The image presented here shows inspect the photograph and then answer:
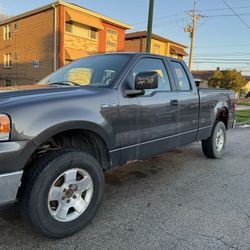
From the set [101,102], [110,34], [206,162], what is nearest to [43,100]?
[101,102]

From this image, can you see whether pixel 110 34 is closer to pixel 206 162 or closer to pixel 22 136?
pixel 206 162

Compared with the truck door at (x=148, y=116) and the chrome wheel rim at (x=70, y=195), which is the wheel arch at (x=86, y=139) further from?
the chrome wheel rim at (x=70, y=195)

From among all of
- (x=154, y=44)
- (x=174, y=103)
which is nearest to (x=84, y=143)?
(x=174, y=103)

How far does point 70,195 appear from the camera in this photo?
2.80m

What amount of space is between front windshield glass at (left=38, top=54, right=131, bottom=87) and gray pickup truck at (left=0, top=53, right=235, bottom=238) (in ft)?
0.04

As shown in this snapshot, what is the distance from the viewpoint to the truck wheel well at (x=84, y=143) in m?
2.99

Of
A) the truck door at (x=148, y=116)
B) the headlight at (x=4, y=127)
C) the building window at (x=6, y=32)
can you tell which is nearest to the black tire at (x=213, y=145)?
the truck door at (x=148, y=116)

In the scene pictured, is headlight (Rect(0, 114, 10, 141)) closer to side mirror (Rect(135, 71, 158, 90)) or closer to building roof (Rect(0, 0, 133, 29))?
side mirror (Rect(135, 71, 158, 90))

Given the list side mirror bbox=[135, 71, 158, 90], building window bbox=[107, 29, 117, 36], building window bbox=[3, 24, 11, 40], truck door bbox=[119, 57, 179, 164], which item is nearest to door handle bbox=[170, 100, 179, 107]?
truck door bbox=[119, 57, 179, 164]

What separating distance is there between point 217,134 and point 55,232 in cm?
404

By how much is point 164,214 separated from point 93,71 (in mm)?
1973

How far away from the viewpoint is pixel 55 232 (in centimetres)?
262

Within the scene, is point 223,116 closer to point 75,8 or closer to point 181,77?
point 181,77

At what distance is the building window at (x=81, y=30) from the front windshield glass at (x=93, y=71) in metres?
18.0
